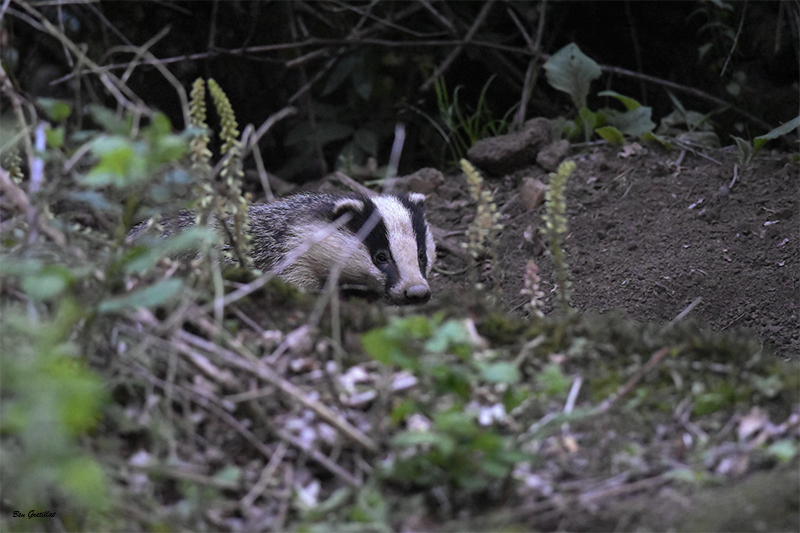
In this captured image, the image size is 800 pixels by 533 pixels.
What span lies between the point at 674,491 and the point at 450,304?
99 centimetres

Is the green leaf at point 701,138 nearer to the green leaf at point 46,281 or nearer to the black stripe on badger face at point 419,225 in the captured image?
the black stripe on badger face at point 419,225

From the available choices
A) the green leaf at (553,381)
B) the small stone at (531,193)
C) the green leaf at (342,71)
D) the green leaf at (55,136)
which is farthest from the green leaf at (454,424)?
the green leaf at (342,71)

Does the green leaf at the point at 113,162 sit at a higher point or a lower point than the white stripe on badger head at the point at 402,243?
higher

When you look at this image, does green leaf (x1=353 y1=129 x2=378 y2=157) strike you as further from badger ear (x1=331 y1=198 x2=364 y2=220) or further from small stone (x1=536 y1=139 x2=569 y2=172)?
badger ear (x1=331 y1=198 x2=364 y2=220)

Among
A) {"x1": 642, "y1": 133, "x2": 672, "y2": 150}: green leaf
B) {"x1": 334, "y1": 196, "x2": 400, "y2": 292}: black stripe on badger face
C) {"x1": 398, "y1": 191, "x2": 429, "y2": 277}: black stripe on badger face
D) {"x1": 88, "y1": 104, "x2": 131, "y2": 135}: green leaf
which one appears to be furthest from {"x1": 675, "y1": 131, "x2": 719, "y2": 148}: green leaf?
{"x1": 88, "y1": 104, "x2": 131, "y2": 135}: green leaf

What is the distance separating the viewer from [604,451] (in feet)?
7.40

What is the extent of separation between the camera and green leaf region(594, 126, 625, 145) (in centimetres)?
613

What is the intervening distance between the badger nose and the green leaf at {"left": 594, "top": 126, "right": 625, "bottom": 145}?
214 centimetres

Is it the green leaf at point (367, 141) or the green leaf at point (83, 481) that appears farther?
the green leaf at point (367, 141)

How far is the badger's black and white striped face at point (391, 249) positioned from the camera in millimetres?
4980

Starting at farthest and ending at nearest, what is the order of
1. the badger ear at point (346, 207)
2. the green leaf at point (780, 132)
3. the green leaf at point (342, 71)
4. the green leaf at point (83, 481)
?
the green leaf at point (342, 71) → the green leaf at point (780, 132) → the badger ear at point (346, 207) → the green leaf at point (83, 481)

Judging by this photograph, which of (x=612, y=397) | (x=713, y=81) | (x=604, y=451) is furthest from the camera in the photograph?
(x=713, y=81)

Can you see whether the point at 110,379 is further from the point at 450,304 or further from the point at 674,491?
the point at 674,491

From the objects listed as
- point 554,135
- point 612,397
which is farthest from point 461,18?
point 612,397
